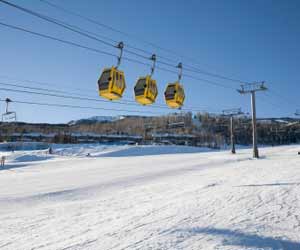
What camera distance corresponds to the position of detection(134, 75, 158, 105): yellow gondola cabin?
1148 cm

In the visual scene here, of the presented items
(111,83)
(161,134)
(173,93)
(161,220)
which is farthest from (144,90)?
(161,134)

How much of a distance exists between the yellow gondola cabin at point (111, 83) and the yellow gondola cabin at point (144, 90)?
101 centimetres

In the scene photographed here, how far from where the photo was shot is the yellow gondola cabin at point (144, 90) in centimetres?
1148

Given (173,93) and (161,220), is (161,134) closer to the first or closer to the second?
(173,93)

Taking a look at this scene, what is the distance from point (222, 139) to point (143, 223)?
406ft

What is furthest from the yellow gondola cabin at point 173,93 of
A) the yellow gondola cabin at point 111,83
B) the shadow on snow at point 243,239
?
the shadow on snow at point 243,239

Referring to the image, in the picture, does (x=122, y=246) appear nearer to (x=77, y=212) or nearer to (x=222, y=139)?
(x=77, y=212)

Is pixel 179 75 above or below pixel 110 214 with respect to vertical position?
above

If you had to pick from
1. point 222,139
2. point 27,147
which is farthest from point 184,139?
point 27,147

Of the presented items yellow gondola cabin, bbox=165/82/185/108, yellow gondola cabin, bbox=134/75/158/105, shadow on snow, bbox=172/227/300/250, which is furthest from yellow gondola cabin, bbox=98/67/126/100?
shadow on snow, bbox=172/227/300/250

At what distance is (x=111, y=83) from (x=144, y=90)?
165 cm

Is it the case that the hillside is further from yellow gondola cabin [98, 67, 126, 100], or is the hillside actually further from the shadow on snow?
the shadow on snow

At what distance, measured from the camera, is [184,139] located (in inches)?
4279

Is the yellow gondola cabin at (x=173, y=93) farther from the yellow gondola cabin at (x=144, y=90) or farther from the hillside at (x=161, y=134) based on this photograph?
the hillside at (x=161, y=134)
